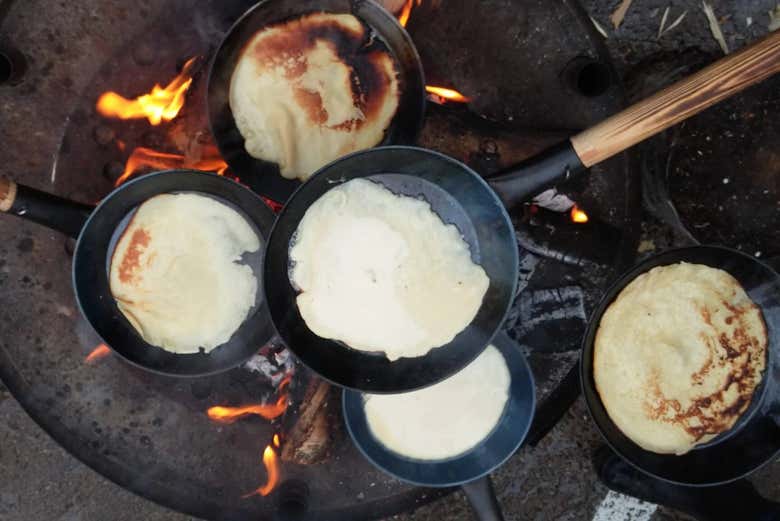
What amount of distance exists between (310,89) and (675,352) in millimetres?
1628

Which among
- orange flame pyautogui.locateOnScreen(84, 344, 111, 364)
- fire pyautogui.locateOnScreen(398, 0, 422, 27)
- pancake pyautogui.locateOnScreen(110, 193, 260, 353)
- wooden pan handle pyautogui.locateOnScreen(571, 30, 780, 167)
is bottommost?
wooden pan handle pyautogui.locateOnScreen(571, 30, 780, 167)

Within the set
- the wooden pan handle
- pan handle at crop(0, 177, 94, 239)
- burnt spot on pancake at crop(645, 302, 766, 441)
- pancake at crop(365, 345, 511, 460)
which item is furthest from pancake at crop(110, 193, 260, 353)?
burnt spot on pancake at crop(645, 302, 766, 441)

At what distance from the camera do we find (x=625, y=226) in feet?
8.23

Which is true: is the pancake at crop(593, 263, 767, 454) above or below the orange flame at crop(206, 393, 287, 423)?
below

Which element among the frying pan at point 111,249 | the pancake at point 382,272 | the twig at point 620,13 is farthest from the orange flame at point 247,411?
the twig at point 620,13

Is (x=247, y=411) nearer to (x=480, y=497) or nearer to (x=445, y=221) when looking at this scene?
(x=480, y=497)

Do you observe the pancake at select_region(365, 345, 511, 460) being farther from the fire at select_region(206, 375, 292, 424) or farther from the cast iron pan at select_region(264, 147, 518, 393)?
the fire at select_region(206, 375, 292, 424)

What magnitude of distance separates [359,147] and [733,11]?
1.79 m

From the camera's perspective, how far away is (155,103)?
247cm

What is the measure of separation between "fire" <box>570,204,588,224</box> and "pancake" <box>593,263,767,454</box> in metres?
0.37

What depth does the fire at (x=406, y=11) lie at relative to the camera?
2.43m

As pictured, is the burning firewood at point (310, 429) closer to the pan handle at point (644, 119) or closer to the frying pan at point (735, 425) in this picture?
the frying pan at point (735, 425)

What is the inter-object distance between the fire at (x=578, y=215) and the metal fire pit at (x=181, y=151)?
0.11 feet

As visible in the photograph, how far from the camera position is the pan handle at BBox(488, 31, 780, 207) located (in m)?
1.86
